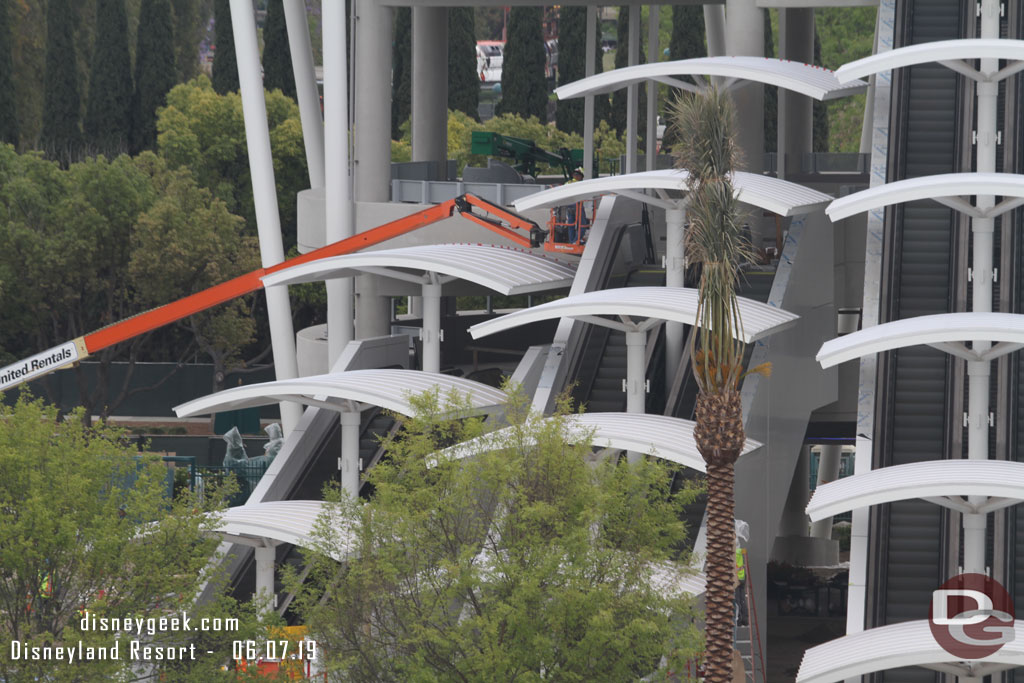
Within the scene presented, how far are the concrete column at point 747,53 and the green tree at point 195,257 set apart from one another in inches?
1289

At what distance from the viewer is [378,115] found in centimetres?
4775

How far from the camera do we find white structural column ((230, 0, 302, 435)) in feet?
156

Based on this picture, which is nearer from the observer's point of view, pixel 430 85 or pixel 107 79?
pixel 430 85

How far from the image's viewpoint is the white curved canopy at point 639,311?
3272cm

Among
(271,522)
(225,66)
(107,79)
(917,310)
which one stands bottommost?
(271,522)

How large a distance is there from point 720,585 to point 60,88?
2664 inches

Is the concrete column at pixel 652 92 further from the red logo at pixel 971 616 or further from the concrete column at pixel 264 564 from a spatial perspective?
the red logo at pixel 971 616

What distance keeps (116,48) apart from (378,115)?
4316 centimetres

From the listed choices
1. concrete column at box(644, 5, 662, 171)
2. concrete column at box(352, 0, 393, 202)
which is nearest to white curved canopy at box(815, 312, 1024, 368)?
concrete column at box(352, 0, 393, 202)

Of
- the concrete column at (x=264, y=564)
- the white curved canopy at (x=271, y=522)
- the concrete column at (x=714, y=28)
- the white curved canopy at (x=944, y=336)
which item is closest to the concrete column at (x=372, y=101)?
the white curved canopy at (x=271, y=522)

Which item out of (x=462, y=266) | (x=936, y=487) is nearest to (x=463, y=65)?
(x=462, y=266)

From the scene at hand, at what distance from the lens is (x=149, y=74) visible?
87.9 meters

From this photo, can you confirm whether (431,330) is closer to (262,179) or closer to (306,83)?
(262,179)

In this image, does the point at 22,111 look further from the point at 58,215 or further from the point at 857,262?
the point at 857,262
